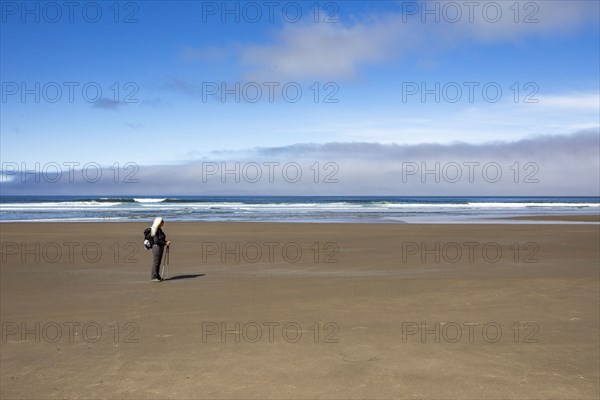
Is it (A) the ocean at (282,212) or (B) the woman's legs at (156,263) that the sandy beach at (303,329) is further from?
(A) the ocean at (282,212)

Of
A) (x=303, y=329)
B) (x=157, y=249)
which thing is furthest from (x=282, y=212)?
(x=303, y=329)

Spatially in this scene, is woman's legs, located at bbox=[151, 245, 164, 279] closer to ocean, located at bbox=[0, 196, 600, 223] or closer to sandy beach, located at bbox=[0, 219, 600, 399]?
sandy beach, located at bbox=[0, 219, 600, 399]

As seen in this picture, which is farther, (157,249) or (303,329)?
(157,249)

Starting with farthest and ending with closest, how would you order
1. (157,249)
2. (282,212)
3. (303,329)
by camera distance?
1. (282,212)
2. (157,249)
3. (303,329)

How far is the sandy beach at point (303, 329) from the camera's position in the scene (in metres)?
5.70

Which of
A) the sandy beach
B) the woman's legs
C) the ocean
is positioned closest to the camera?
the sandy beach

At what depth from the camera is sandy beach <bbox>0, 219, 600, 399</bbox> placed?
570cm

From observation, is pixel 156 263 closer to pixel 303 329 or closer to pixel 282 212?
pixel 303 329

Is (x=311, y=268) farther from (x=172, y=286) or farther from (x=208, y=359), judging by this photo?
(x=208, y=359)

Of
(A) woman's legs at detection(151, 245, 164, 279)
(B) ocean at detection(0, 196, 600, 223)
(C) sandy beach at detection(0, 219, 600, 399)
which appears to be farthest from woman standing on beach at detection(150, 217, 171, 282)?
(B) ocean at detection(0, 196, 600, 223)

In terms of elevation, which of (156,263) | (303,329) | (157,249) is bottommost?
(303,329)

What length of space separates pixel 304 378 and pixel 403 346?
1785mm

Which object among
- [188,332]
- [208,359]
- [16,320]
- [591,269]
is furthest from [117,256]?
[591,269]

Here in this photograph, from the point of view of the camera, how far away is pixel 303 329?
782 centimetres
